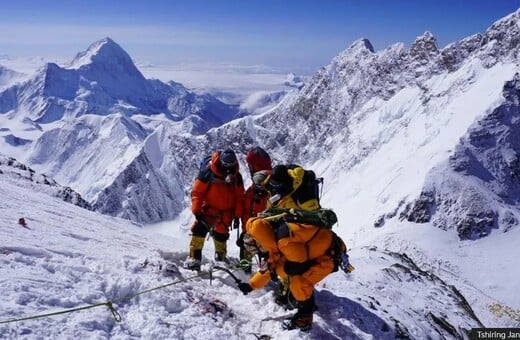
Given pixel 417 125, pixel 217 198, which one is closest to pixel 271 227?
pixel 217 198

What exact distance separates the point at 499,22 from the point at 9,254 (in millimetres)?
166058

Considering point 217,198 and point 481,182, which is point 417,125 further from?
point 217,198

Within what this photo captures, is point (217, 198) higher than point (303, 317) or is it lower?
higher

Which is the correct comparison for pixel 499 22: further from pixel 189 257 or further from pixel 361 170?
pixel 189 257

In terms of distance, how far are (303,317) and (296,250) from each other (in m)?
1.33

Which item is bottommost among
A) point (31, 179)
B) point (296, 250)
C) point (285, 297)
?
point (31, 179)

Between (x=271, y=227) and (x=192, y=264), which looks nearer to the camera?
(x=271, y=227)

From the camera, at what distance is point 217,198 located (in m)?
11.1

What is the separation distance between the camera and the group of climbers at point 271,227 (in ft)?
26.2

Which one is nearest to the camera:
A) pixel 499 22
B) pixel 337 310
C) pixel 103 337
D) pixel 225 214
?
pixel 103 337

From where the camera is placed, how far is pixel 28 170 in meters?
25.2

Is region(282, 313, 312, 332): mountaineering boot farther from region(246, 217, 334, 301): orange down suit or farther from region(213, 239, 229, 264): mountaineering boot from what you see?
region(213, 239, 229, 264): mountaineering boot

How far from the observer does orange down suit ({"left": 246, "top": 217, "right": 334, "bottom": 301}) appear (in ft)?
25.9

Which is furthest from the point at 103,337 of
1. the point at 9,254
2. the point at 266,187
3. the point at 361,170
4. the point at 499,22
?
the point at 499,22
